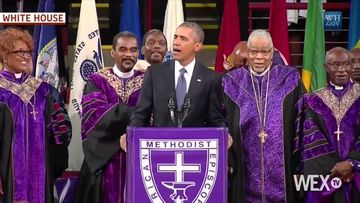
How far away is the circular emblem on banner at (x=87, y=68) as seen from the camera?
899 centimetres

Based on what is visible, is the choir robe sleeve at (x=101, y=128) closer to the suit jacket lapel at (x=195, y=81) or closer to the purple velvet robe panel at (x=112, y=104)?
the purple velvet robe panel at (x=112, y=104)

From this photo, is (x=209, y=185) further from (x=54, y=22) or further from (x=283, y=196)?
(x=54, y=22)

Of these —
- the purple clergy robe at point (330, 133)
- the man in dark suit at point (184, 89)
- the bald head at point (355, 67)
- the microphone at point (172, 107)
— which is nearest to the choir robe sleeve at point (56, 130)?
the man in dark suit at point (184, 89)

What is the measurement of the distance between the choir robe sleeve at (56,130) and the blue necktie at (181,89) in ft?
4.15

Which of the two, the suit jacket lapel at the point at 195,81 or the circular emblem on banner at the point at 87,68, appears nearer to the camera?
the suit jacket lapel at the point at 195,81

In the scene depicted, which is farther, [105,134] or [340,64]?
[105,134]

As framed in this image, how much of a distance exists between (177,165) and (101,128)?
1.63 meters

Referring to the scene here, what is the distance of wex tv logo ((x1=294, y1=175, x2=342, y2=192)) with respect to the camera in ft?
23.9

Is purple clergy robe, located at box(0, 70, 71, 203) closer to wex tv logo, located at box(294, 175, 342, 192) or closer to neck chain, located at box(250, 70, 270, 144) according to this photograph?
neck chain, located at box(250, 70, 270, 144)

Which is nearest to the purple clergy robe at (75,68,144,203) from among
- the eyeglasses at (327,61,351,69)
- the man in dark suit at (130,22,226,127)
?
the man in dark suit at (130,22,226,127)

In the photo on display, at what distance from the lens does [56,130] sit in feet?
24.5

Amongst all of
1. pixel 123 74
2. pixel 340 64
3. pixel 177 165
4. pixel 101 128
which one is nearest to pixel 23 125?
pixel 101 128

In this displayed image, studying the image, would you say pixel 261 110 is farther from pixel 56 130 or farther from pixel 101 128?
pixel 56 130

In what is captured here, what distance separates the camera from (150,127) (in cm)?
634
